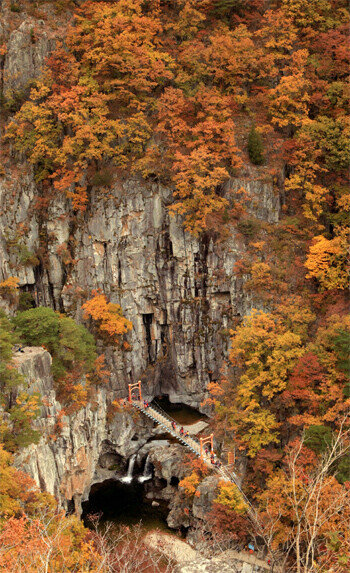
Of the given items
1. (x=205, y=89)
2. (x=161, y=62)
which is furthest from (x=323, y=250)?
(x=161, y=62)

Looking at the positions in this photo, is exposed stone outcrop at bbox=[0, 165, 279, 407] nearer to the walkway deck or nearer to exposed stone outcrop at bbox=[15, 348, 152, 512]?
the walkway deck

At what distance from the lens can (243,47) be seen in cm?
3609

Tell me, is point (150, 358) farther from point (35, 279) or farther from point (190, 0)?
point (190, 0)

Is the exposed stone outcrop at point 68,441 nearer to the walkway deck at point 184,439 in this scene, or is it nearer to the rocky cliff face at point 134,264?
the rocky cliff face at point 134,264

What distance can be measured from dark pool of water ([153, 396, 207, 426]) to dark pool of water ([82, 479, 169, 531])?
531 centimetres

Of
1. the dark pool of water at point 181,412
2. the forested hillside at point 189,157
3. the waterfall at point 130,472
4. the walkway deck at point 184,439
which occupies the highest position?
the forested hillside at point 189,157

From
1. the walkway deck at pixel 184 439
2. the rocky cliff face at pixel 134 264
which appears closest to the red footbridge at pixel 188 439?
the walkway deck at pixel 184 439

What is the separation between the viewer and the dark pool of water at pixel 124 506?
29.9 metres

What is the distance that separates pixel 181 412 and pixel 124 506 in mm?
8098

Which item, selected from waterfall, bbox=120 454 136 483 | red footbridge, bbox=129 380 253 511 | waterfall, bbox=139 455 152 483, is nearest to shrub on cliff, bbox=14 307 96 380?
red footbridge, bbox=129 380 253 511

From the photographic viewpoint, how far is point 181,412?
3722cm

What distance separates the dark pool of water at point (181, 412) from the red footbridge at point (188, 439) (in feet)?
1.43

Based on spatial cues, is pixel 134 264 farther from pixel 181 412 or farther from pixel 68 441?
pixel 68 441

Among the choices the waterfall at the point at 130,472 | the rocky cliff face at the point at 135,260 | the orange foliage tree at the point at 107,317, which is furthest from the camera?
the rocky cliff face at the point at 135,260
